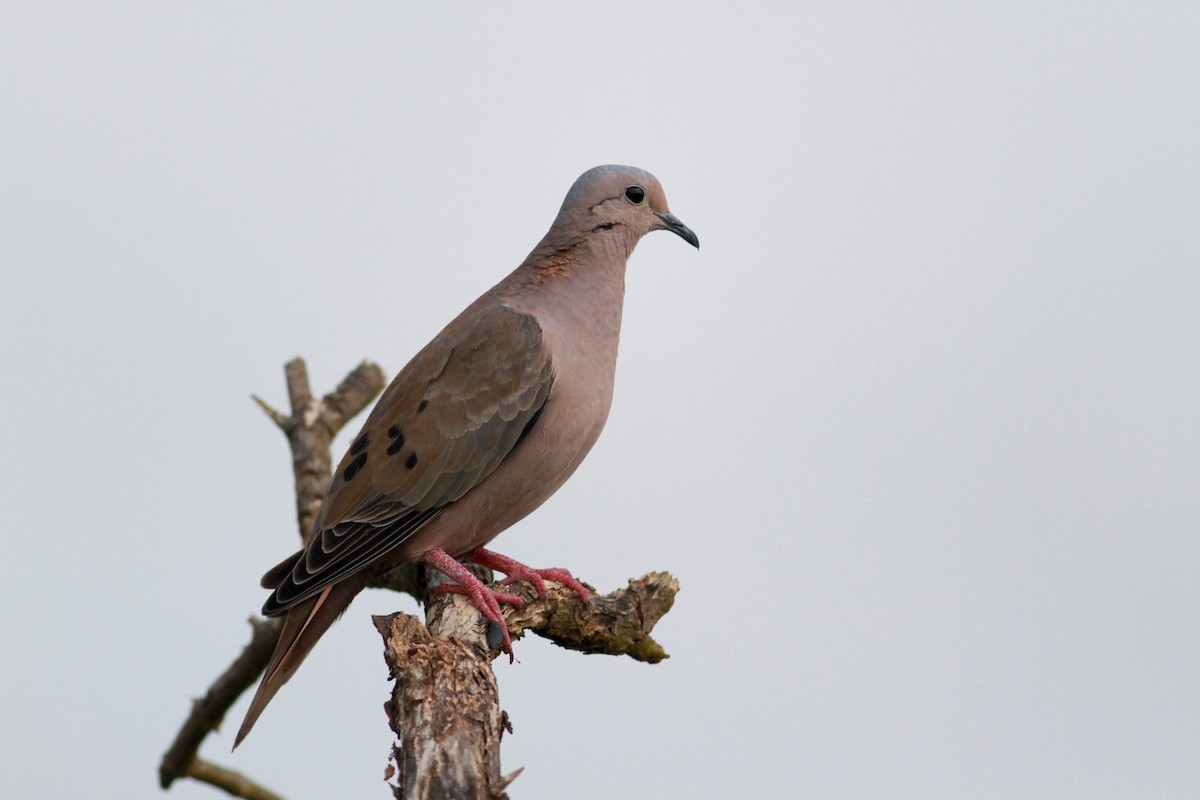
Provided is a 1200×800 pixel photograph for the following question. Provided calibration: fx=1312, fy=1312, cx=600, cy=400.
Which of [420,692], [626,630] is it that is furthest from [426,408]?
[420,692]

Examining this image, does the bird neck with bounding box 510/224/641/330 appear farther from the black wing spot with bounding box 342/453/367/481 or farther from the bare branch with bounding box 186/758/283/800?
the bare branch with bounding box 186/758/283/800

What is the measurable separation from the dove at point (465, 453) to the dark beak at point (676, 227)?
47 centimetres

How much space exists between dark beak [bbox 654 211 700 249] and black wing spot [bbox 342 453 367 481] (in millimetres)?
1406

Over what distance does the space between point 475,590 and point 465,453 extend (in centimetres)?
48

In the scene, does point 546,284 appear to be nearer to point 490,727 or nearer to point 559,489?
point 559,489

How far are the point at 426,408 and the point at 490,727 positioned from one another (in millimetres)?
1506

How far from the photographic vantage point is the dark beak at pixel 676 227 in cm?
495

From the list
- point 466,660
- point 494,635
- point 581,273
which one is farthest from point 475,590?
point 581,273

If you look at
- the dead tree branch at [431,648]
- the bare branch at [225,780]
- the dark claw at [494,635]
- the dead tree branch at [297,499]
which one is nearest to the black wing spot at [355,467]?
the dead tree branch at [431,648]

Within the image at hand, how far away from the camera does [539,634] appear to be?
4402mm

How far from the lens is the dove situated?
168 inches

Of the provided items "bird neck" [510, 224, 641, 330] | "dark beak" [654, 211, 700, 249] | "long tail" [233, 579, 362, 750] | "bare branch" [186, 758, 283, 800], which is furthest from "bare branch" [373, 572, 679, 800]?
"bare branch" [186, 758, 283, 800]

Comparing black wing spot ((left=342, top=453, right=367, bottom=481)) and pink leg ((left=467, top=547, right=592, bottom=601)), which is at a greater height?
black wing spot ((left=342, top=453, right=367, bottom=481))

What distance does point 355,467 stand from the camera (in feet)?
14.7
